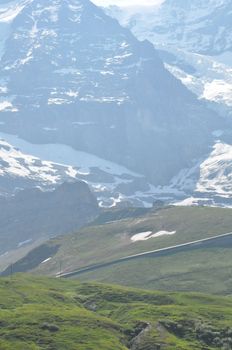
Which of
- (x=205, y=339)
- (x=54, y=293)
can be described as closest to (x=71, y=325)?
(x=205, y=339)

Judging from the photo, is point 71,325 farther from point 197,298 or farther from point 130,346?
point 197,298

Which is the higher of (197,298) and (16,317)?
(16,317)

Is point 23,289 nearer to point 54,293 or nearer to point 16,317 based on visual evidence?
point 54,293

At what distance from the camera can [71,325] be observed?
144375 millimetres

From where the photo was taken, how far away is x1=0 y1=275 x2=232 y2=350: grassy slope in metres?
135

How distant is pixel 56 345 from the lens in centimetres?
13250

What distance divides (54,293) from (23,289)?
21.5 feet

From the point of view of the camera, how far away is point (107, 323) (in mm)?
148250

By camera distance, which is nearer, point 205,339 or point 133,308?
point 205,339

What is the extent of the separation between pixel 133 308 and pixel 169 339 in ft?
95.4

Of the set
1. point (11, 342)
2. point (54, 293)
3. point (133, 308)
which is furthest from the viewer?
point (54, 293)

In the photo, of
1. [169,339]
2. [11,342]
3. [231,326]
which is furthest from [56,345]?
[231,326]

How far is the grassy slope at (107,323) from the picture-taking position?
135250mm

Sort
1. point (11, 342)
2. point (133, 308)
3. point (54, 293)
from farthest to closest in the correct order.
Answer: point (54, 293) < point (133, 308) < point (11, 342)
